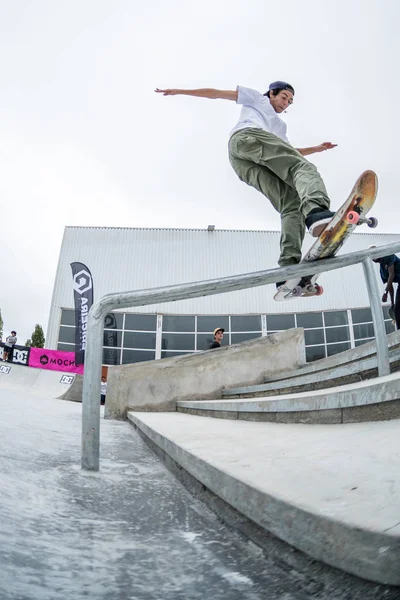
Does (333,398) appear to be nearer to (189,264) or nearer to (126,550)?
(126,550)

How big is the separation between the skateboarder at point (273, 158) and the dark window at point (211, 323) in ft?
46.3

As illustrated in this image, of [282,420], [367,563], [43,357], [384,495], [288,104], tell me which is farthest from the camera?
[43,357]

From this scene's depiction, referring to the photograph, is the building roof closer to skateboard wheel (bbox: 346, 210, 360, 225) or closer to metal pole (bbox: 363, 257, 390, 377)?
metal pole (bbox: 363, 257, 390, 377)

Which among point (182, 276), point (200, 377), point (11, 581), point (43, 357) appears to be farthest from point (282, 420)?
point (182, 276)

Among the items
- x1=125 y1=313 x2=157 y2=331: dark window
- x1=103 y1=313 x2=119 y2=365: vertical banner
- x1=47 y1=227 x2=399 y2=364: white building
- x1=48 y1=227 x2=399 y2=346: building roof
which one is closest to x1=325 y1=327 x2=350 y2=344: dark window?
x1=47 y1=227 x2=399 y2=364: white building

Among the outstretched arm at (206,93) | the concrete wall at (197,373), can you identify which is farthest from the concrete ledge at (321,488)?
the concrete wall at (197,373)

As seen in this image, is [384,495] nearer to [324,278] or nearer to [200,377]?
[200,377]

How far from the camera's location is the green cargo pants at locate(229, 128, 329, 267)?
2113 mm

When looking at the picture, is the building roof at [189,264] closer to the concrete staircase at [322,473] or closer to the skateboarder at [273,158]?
the skateboarder at [273,158]

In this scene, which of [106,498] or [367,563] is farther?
[106,498]

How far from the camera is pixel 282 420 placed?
219cm

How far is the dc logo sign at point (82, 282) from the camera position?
14.3m

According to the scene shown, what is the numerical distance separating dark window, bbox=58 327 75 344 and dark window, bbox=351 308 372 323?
12452mm

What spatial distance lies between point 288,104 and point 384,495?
2823 millimetres
